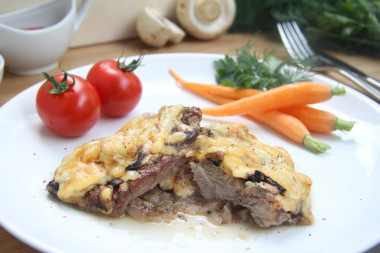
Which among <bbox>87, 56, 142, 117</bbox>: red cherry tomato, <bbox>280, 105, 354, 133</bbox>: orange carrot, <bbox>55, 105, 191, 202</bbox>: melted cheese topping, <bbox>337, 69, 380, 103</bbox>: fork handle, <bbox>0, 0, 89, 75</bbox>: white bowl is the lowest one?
<bbox>0, 0, 89, 75</bbox>: white bowl

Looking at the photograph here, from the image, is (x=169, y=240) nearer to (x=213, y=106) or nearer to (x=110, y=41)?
(x=213, y=106)

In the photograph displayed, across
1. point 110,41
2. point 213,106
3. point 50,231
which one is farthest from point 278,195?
point 110,41

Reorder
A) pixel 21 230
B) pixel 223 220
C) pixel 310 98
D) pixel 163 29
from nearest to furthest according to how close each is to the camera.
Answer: pixel 21 230 → pixel 223 220 → pixel 310 98 → pixel 163 29

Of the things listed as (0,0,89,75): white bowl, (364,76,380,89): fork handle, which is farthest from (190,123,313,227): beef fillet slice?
(0,0,89,75): white bowl

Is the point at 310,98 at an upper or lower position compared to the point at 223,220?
upper

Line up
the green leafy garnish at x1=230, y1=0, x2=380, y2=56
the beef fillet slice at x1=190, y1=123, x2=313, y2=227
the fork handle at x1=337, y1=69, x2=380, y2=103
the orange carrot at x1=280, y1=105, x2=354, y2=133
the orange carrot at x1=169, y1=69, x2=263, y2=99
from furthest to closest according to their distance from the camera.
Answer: the green leafy garnish at x1=230, y1=0, x2=380, y2=56, the fork handle at x1=337, y1=69, x2=380, y2=103, the orange carrot at x1=169, y1=69, x2=263, y2=99, the orange carrot at x1=280, y1=105, x2=354, y2=133, the beef fillet slice at x1=190, y1=123, x2=313, y2=227

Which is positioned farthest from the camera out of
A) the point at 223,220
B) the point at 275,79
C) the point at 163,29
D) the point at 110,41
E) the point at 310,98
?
the point at 110,41

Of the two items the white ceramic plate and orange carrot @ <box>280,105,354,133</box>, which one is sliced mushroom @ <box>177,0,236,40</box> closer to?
the white ceramic plate

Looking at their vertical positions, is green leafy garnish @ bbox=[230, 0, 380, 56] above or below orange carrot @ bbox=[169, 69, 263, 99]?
above
